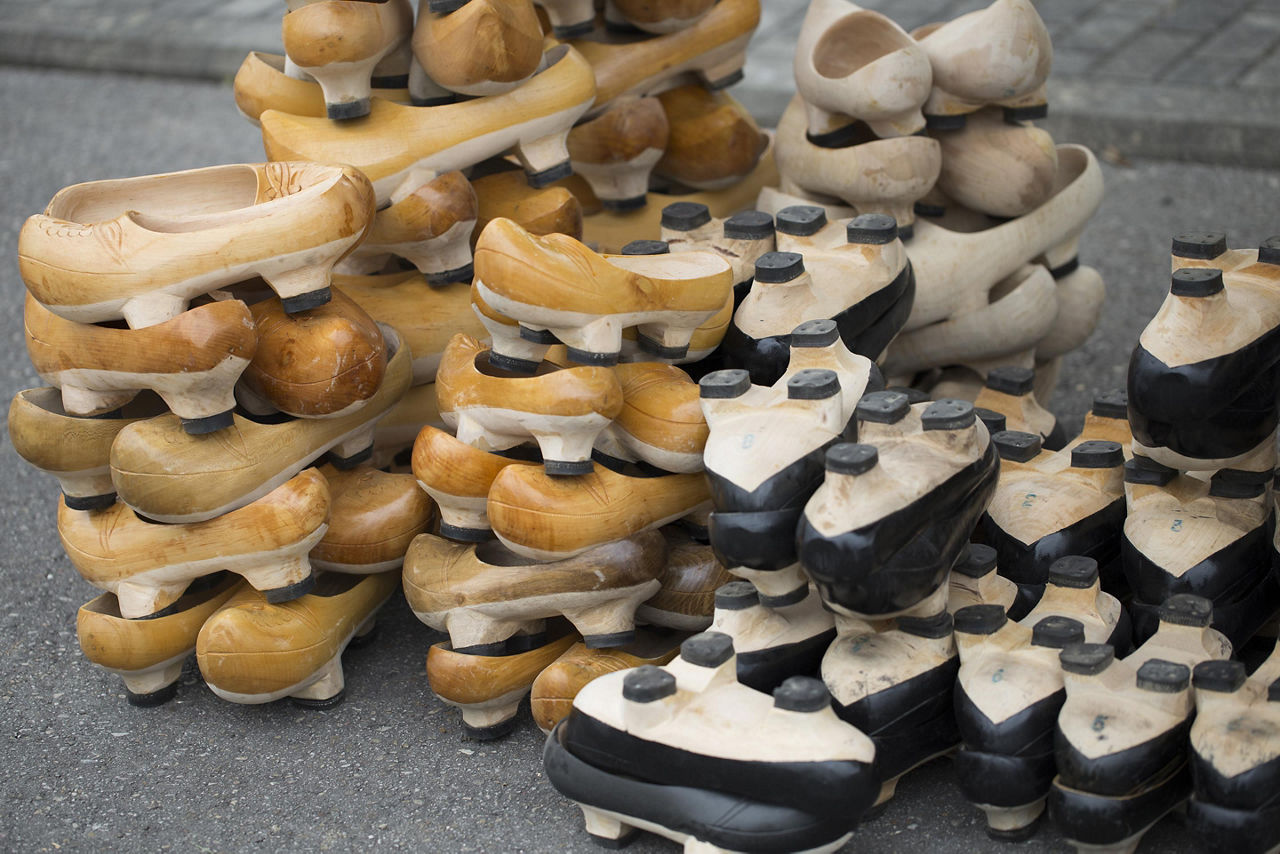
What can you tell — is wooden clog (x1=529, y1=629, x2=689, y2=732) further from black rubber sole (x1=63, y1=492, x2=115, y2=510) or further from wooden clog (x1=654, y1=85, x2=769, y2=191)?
wooden clog (x1=654, y1=85, x2=769, y2=191)

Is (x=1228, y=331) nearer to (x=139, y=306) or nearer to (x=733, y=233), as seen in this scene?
(x=733, y=233)

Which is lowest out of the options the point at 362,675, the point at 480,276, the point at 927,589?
the point at 362,675

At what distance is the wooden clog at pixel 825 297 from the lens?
195 centimetres

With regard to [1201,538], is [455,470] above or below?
above

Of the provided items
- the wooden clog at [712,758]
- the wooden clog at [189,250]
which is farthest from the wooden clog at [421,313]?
the wooden clog at [712,758]

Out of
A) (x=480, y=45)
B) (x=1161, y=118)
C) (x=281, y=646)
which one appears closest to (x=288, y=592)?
(x=281, y=646)

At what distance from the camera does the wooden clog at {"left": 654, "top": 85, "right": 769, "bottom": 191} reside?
2467mm

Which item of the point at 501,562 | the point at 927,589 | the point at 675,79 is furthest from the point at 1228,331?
the point at 675,79

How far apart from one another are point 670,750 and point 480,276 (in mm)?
634

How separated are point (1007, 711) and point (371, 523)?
3.10 feet

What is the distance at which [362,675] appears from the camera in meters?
2.12

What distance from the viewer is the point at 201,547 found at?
6.29 ft

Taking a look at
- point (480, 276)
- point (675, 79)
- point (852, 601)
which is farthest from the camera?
point (675, 79)

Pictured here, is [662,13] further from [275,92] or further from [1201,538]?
[1201,538]
